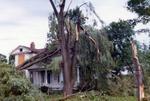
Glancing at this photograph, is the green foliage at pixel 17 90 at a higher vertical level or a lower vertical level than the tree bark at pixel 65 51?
lower

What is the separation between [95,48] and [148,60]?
8772 mm

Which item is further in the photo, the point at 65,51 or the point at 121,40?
the point at 121,40

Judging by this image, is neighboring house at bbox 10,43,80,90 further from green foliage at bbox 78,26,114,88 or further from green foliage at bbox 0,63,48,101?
green foliage at bbox 0,63,48,101

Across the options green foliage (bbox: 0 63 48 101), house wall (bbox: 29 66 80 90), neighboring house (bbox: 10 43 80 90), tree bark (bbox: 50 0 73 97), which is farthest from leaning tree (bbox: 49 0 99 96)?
green foliage (bbox: 0 63 48 101)

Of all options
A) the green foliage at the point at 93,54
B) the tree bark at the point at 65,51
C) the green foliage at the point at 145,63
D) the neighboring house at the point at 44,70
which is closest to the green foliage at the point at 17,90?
the green foliage at the point at 93,54

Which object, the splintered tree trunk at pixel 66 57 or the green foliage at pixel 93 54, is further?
the splintered tree trunk at pixel 66 57

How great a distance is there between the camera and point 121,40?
132 feet

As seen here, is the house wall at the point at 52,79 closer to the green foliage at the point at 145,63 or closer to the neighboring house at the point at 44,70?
the neighboring house at the point at 44,70

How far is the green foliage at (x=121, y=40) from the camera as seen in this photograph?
128 feet

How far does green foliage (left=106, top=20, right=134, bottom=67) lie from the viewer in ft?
128

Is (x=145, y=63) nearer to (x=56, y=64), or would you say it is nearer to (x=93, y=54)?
(x=93, y=54)

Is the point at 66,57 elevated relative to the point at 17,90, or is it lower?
elevated

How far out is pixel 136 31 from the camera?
35.3 metres

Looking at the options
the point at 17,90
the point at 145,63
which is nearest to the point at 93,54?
the point at 145,63
